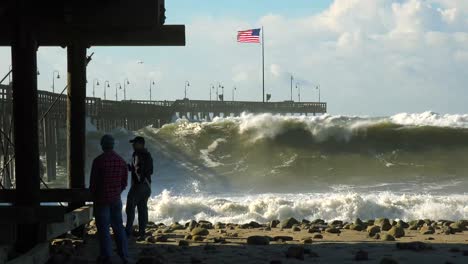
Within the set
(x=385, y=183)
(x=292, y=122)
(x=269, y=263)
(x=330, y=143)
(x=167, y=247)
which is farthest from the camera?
(x=292, y=122)

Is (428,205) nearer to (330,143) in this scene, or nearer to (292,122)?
(330,143)

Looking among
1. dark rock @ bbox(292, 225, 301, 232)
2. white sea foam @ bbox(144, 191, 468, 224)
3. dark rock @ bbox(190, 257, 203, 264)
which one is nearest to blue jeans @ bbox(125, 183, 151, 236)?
dark rock @ bbox(190, 257, 203, 264)

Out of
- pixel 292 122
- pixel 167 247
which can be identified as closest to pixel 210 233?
pixel 167 247

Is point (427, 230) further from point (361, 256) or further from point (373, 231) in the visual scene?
point (361, 256)

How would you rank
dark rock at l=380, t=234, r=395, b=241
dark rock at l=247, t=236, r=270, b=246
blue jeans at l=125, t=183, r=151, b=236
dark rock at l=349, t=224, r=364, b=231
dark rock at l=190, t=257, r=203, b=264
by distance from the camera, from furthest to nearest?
dark rock at l=349, t=224, r=364, b=231, dark rock at l=380, t=234, r=395, b=241, blue jeans at l=125, t=183, r=151, b=236, dark rock at l=247, t=236, r=270, b=246, dark rock at l=190, t=257, r=203, b=264

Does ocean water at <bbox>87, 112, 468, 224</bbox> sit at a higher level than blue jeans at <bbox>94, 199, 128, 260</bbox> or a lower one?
lower

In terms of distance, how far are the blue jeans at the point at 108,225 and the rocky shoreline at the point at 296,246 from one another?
249 mm

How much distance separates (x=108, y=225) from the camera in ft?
22.3

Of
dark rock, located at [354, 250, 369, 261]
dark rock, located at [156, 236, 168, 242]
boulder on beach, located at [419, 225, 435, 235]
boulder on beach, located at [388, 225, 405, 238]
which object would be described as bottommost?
boulder on beach, located at [419, 225, 435, 235]

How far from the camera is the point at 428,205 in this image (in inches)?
688

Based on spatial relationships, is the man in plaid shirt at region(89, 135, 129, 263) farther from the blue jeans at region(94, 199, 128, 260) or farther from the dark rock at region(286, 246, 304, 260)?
the dark rock at region(286, 246, 304, 260)

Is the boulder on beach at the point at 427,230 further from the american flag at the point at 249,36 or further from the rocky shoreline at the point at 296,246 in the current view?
the american flag at the point at 249,36

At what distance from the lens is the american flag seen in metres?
48.3

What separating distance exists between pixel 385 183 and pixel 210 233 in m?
18.0
